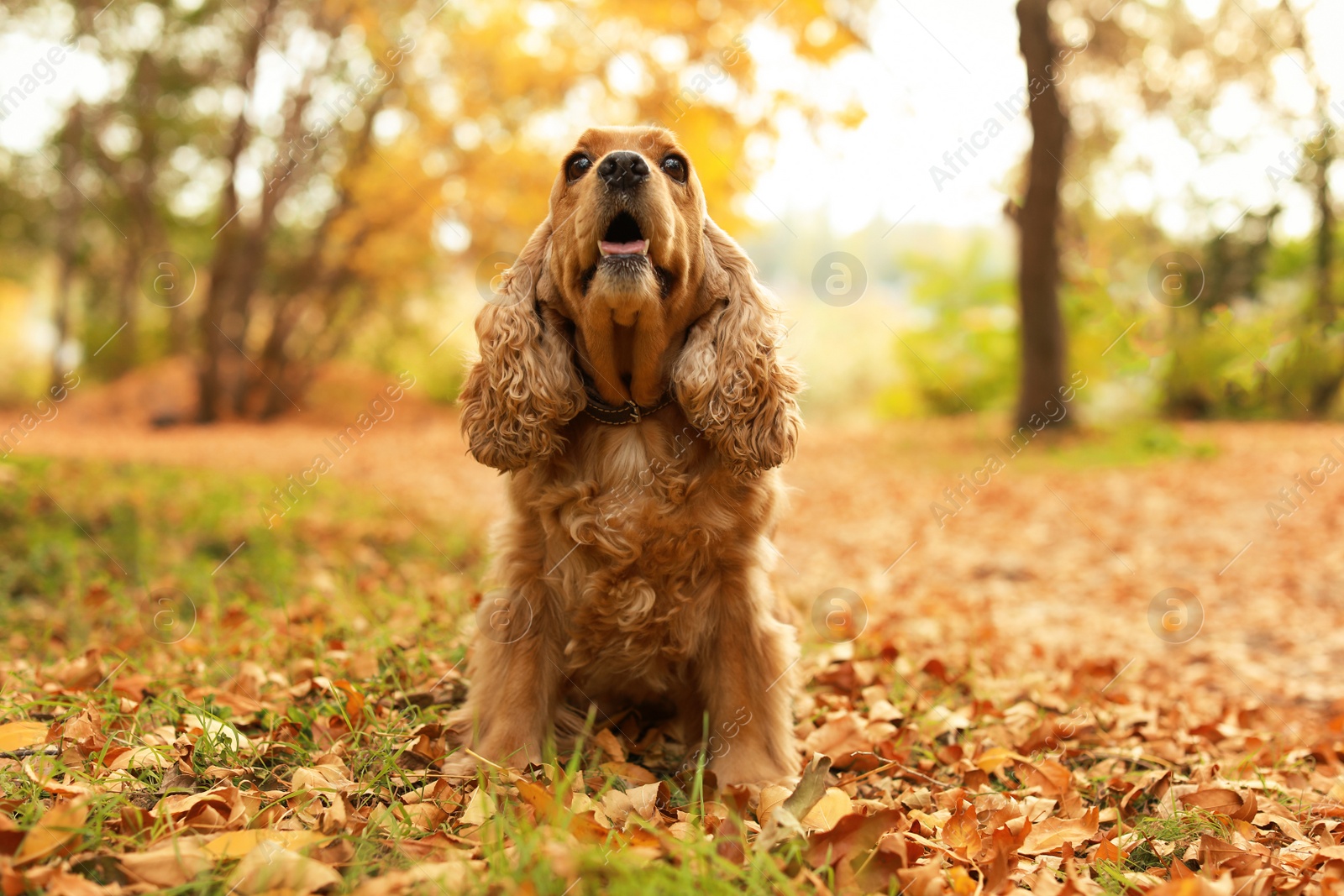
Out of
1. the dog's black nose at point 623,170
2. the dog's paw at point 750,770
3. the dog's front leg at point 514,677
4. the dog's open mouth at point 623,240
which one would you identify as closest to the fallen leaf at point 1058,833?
the dog's paw at point 750,770

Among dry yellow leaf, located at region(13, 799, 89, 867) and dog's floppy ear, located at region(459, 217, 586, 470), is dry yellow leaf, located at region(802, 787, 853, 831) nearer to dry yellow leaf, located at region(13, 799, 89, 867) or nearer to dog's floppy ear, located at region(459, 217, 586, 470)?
dog's floppy ear, located at region(459, 217, 586, 470)

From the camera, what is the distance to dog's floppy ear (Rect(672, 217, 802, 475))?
8.36 feet

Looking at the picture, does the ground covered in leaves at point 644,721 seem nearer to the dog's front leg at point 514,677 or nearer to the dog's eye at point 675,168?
the dog's front leg at point 514,677

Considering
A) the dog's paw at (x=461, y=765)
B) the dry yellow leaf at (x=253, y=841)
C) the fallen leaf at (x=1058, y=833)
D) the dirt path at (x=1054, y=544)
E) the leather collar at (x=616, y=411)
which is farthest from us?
the dirt path at (x=1054, y=544)

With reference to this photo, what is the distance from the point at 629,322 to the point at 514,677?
3.60 feet

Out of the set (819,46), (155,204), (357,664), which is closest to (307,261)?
(155,204)

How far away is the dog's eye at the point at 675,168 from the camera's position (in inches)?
105

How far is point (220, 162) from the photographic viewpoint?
51.7ft

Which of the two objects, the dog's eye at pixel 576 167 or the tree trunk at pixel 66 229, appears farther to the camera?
the tree trunk at pixel 66 229

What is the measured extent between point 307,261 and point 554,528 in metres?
14.8

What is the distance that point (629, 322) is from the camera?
8.45 feet

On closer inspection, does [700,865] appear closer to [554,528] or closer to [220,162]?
[554,528]

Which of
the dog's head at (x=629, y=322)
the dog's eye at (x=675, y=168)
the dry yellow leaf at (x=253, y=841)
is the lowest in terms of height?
the dry yellow leaf at (x=253, y=841)

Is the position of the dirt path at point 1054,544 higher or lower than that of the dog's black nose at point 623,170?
lower
